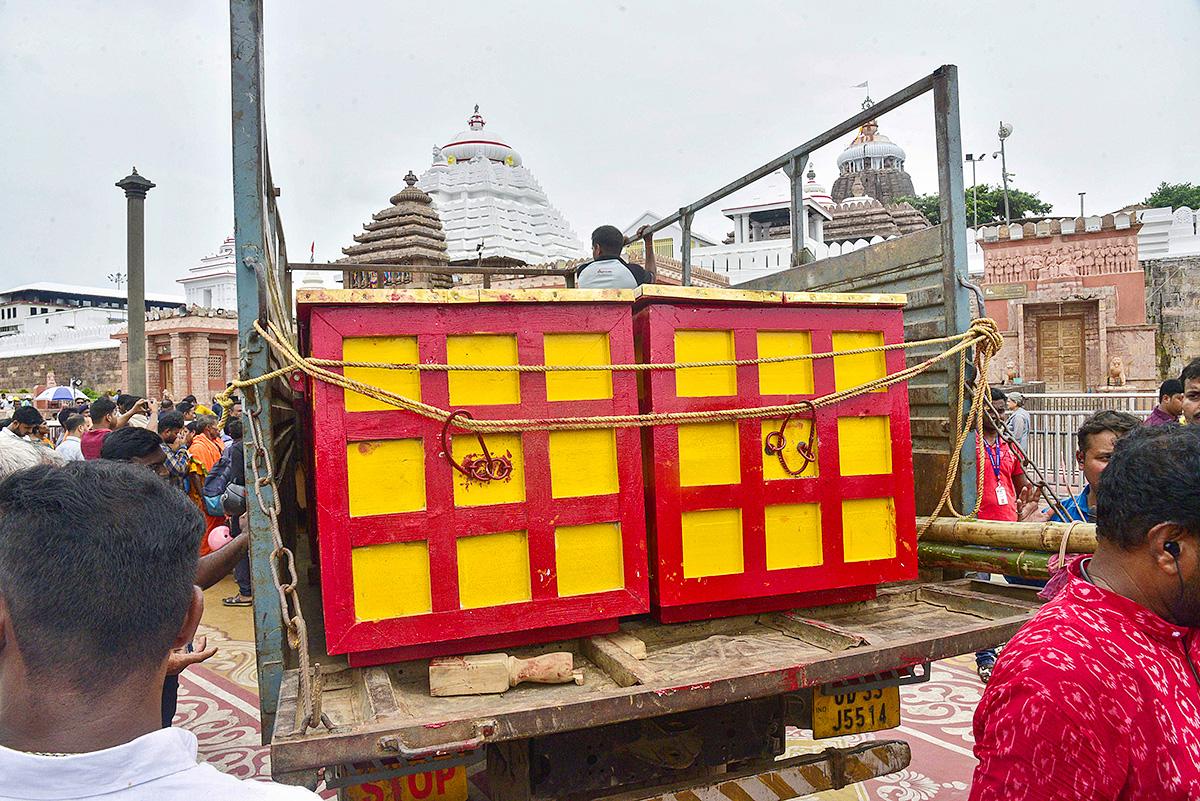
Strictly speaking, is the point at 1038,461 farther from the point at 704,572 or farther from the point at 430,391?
the point at 430,391

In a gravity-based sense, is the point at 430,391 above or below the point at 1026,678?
Result: above

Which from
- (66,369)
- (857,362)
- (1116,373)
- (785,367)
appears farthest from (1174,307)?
(66,369)

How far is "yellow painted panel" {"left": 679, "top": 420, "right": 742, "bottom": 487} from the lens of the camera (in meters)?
2.45

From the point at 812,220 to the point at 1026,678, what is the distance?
38.2m

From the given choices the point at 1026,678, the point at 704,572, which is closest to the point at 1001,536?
the point at 704,572

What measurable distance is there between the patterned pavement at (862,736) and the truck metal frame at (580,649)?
743 mm

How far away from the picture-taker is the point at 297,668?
6.95 feet

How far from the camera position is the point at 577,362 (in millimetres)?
2352

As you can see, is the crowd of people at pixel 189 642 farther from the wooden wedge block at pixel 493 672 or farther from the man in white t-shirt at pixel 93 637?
the wooden wedge block at pixel 493 672

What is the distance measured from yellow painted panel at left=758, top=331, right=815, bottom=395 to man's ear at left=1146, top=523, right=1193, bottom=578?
4.35 feet

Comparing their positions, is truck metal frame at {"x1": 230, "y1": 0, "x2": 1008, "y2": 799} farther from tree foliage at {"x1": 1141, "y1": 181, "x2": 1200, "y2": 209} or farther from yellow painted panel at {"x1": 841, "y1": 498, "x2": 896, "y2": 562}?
tree foliage at {"x1": 1141, "y1": 181, "x2": 1200, "y2": 209}

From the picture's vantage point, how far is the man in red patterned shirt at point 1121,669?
1.25 m

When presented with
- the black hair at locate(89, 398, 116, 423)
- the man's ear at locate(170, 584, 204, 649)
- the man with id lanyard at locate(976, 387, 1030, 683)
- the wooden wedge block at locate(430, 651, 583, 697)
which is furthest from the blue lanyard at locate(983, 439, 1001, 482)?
the black hair at locate(89, 398, 116, 423)

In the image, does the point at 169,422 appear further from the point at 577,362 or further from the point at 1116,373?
the point at 1116,373
